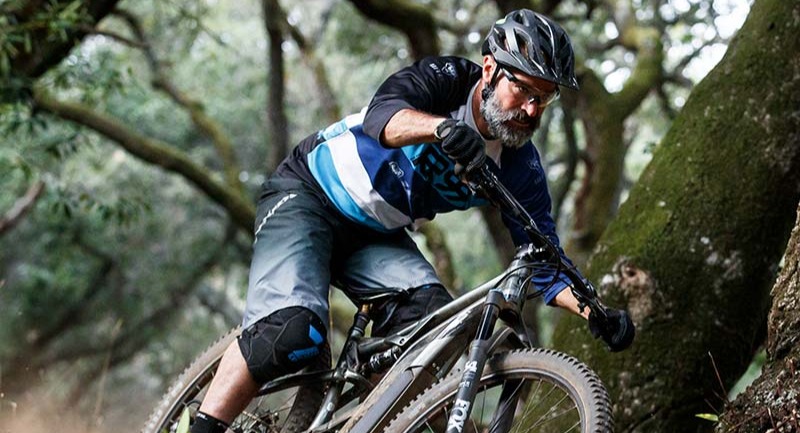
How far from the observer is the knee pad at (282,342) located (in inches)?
138

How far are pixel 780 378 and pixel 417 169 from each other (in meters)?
1.51

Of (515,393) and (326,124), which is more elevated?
(515,393)

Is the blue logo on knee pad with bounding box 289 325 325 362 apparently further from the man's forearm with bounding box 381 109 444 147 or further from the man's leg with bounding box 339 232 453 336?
the man's forearm with bounding box 381 109 444 147

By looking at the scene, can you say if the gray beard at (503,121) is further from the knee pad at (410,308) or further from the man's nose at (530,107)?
the knee pad at (410,308)

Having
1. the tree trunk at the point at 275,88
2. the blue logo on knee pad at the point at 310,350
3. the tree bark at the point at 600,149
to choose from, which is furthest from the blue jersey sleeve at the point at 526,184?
the tree trunk at the point at 275,88

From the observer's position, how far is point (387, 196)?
3797mm

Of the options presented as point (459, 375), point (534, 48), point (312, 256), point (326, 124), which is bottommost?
point (326, 124)

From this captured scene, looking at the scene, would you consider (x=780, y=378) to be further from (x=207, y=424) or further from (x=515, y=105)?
(x=207, y=424)

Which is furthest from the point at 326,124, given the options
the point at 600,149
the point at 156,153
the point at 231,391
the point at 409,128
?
the point at 409,128

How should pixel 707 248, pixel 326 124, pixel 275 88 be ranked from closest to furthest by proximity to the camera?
1. pixel 707 248
2. pixel 275 88
3. pixel 326 124

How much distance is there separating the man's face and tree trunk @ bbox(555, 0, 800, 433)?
3.31ft

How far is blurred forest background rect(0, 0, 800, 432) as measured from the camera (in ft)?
13.3

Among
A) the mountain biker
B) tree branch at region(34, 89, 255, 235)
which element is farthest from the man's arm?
tree branch at region(34, 89, 255, 235)

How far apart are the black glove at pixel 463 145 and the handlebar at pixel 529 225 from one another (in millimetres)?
41
